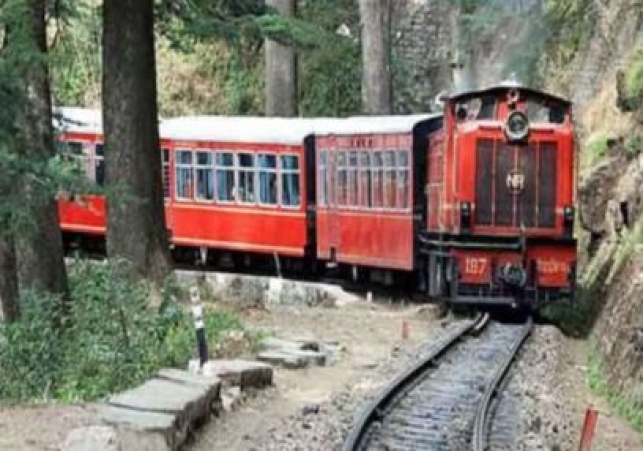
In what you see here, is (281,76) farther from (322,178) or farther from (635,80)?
(635,80)

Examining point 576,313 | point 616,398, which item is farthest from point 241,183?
point 616,398

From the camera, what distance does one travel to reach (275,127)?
25750 millimetres

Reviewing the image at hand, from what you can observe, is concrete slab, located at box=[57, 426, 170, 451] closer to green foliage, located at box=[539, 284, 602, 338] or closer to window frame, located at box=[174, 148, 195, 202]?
green foliage, located at box=[539, 284, 602, 338]

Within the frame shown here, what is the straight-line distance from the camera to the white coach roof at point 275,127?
22953 millimetres

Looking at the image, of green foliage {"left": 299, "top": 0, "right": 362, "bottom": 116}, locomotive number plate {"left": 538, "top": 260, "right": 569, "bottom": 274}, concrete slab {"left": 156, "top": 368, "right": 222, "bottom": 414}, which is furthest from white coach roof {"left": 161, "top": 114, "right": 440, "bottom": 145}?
concrete slab {"left": 156, "top": 368, "right": 222, "bottom": 414}

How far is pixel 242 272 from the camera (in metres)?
27.3

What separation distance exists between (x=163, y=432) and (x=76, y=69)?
2893 centimetres

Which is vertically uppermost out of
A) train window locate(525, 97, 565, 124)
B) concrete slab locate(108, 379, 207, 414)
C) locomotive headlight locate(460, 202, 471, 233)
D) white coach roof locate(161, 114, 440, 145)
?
train window locate(525, 97, 565, 124)

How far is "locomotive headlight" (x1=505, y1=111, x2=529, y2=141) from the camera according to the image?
66.4 ft

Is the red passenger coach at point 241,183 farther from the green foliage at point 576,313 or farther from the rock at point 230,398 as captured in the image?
the rock at point 230,398

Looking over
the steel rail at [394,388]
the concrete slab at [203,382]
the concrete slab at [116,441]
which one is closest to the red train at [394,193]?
the steel rail at [394,388]

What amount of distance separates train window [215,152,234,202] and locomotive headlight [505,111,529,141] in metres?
7.45

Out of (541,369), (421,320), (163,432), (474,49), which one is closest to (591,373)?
(541,369)

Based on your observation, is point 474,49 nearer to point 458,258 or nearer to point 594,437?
point 458,258
